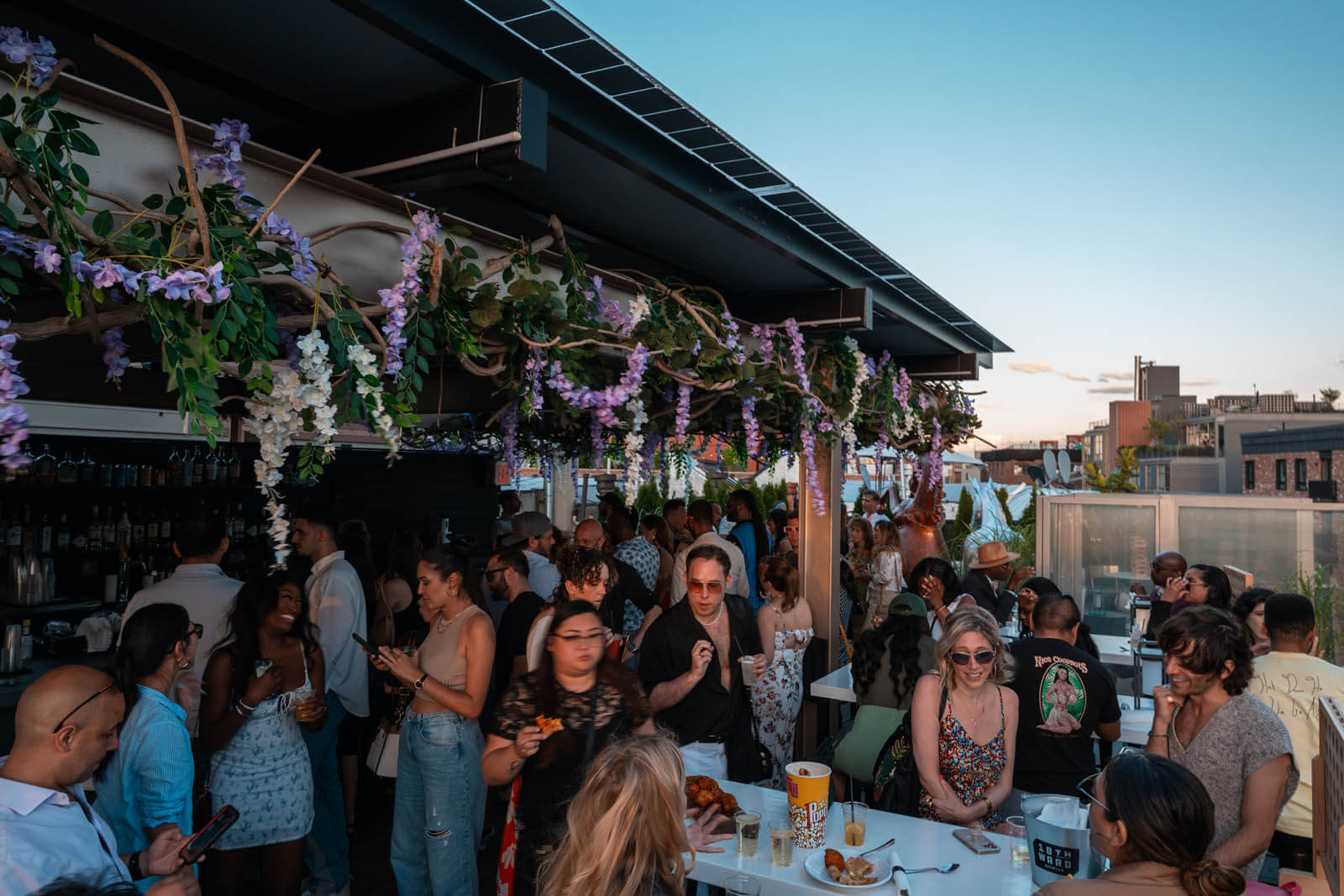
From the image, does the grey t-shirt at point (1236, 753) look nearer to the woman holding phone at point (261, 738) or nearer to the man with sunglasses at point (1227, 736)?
the man with sunglasses at point (1227, 736)

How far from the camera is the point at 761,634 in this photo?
4.59m

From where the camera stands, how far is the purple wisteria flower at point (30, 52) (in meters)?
1.57

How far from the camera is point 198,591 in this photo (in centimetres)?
381

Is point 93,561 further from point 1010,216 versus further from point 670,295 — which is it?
point 1010,216

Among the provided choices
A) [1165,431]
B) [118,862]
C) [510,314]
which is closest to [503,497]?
[510,314]

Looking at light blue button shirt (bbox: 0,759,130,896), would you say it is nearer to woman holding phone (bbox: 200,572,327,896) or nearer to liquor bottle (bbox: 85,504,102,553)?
woman holding phone (bbox: 200,572,327,896)

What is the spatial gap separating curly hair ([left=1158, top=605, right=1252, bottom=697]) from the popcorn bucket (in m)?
1.30

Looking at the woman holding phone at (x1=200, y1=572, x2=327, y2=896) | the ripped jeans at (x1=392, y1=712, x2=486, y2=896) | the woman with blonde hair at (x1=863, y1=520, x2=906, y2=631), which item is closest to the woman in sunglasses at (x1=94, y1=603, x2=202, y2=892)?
the woman holding phone at (x1=200, y1=572, x2=327, y2=896)

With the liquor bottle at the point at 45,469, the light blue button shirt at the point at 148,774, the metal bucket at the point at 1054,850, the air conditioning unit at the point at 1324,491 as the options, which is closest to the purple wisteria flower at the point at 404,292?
the light blue button shirt at the point at 148,774

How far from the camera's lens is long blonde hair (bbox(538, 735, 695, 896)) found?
1.65 metres

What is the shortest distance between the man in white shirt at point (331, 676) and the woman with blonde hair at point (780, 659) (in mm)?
2153

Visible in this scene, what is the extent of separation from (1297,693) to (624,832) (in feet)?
9.48

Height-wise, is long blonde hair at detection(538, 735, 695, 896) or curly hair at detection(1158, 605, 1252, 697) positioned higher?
curly hair at detection(1158, 605, 1252, 697)

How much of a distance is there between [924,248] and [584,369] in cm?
1198
